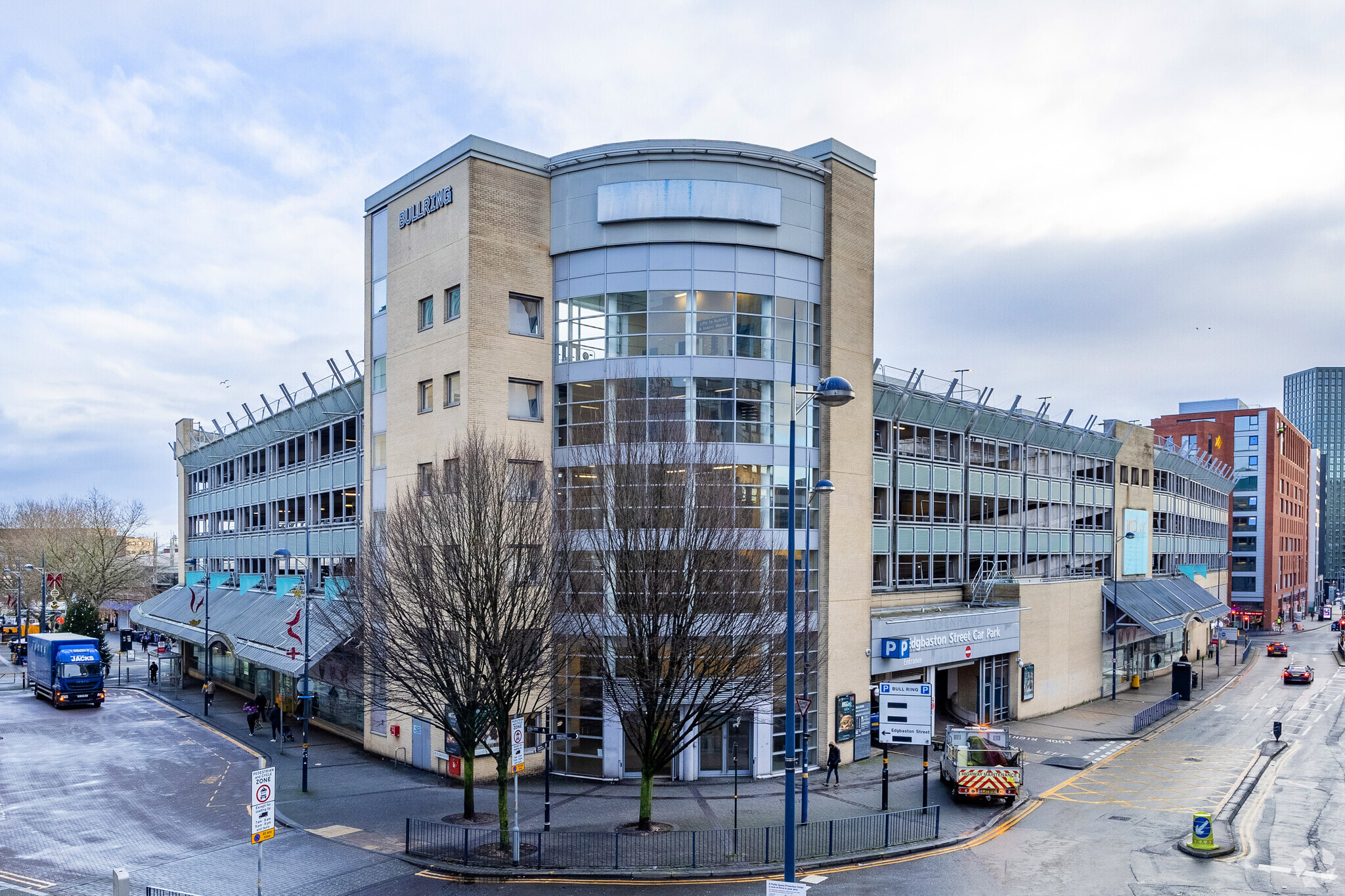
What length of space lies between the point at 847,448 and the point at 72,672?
4087cm

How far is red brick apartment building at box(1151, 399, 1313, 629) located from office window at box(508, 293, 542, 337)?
4003 inches

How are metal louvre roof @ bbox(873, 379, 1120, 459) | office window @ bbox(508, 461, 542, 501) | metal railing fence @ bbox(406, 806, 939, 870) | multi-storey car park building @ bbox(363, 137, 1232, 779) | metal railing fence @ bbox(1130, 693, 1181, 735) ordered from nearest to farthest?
1. metal railing fence @ bbox(406, 806, 939, 870)
2. office window @ bbox(508, 461, 542, 501)
3. multi-storey car park building @ bbox(363, 137, 1232, 779)
4. metal louvre roof @ bbox(873, 379, 1120, 459)
5. metal railing fence @ bbox(1130, 693, 1181, 735)

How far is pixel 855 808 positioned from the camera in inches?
1032

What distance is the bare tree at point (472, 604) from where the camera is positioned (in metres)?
22.5

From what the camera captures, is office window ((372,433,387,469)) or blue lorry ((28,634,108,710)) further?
blue lorry ((28,634,108,710))

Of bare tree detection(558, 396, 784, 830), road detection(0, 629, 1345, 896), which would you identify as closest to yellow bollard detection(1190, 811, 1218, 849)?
road detection(0, 629, 1345, 896)

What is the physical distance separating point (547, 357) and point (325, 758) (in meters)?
17.0

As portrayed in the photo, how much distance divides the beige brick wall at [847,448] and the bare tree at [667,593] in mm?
7878

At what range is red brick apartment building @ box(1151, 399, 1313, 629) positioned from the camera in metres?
113

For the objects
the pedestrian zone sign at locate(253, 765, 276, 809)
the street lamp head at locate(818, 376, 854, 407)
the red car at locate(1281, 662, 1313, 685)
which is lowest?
the red car at locate(1281, 662, 1313, 685)

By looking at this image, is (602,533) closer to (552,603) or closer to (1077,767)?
(552,603)

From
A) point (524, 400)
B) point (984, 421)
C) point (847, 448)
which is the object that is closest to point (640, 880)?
point (524, 400)

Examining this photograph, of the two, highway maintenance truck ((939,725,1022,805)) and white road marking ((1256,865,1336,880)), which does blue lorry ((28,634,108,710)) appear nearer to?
highway maintenance truck ((939,725,1022,805))

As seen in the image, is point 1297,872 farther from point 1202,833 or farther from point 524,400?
point 524,400
